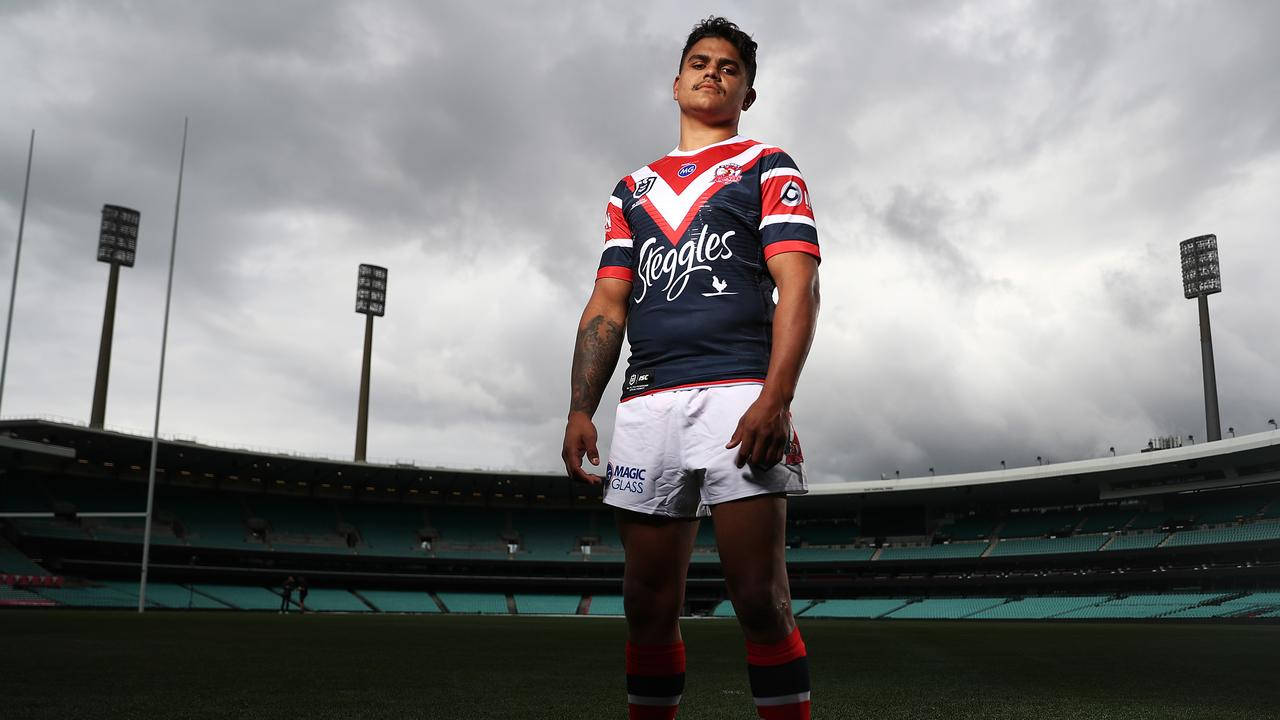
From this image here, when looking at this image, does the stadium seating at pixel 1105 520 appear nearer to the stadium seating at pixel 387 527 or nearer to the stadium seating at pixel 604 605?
the stadium seating at pixel 604 605

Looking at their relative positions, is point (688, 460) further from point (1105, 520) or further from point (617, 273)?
point (1105, 520)

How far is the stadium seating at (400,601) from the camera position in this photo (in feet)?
137

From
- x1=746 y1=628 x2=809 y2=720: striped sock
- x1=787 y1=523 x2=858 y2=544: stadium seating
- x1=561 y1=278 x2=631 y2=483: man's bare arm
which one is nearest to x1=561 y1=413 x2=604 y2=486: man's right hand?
x1=561 y1=278 x2=631 y2=483: man's bare arm

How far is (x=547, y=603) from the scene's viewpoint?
4656 centimetres

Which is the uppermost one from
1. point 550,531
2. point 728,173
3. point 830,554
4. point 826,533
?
point 728,173

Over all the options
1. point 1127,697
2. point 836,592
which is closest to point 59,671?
point 1127,697

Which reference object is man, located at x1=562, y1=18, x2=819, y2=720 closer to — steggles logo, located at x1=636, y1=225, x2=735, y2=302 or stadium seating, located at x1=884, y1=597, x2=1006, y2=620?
steggles logo, located at x1=636, y1=225, x2=735, y2=302

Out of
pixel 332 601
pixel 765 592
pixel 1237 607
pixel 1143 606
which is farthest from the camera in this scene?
pixel 332 601

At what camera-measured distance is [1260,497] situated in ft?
130

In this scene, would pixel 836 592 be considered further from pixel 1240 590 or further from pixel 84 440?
pixel 84 440

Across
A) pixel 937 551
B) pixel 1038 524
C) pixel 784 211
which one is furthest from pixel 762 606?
pixel 1038 524

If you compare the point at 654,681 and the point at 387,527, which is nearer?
the point at 654,681

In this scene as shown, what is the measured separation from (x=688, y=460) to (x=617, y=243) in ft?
3.13

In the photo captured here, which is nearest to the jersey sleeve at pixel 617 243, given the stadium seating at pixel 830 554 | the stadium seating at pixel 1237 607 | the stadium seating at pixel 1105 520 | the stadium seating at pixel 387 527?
the stadium seating at pixel 1237 607
